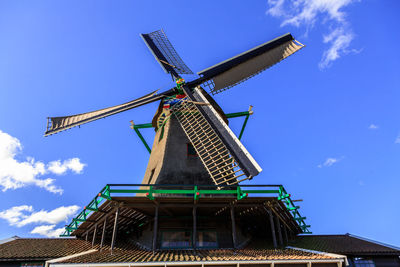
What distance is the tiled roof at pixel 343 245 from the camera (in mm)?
14539

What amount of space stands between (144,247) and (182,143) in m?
6.03

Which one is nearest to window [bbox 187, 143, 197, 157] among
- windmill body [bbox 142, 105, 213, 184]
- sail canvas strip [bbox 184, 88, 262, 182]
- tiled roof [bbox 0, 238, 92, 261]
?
windmill body [bbox 142, 105, 213, 184]

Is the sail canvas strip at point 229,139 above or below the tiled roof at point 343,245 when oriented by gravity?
above

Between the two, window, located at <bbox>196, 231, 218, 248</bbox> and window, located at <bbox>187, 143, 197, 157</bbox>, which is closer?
window, located at <bbox>196, 231, 218, 248</bbox>

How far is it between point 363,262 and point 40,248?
17.4 m

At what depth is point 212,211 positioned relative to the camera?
14523 mm

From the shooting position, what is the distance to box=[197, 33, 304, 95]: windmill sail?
18656mm

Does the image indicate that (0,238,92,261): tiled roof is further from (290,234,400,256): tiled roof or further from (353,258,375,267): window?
(353,258,375,267): window

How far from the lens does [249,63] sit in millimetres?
19031

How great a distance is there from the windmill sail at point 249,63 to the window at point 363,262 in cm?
1263

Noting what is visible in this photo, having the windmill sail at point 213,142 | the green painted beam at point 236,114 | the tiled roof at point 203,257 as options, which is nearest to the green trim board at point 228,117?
the green painted beam at point 236,114

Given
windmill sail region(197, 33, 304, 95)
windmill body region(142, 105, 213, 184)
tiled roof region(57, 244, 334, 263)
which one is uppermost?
windmill sail region(197, 33, 304, 95)

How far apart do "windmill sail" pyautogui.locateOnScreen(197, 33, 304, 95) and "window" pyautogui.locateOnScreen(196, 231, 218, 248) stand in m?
9.18

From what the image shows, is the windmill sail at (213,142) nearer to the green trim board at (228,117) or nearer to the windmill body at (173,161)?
the windmill body at (173,161)
